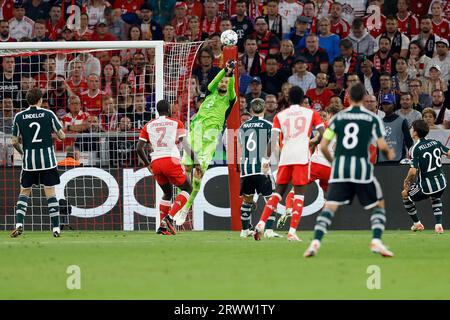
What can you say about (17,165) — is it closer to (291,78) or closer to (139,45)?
(139,45)

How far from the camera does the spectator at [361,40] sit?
23203mm

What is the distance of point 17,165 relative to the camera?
2097 centimetres

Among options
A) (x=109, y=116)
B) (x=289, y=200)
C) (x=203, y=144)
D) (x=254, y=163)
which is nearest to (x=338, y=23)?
(x=109, y=116)

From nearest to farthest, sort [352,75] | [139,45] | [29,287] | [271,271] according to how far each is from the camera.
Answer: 1. [29,287]
2. [271,271]
3. [139,45]
4. [352,75]

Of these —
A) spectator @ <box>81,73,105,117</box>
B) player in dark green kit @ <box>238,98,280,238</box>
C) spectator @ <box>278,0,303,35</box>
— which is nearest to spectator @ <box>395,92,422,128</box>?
spectator @ <box>278,0,303,35</box>

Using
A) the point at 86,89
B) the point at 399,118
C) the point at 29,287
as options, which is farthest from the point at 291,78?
the point at 29,287

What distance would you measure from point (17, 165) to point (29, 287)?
1129 cm

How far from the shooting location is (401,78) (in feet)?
73.2

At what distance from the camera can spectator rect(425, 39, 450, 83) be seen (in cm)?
2236

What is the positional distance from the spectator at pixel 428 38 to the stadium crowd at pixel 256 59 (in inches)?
0.8

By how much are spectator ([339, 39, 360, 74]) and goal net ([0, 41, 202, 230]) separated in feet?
12.3

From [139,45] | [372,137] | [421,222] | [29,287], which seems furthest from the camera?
[421,222]

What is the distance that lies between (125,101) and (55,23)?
14.1 ft

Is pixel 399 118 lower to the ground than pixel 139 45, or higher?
lower
